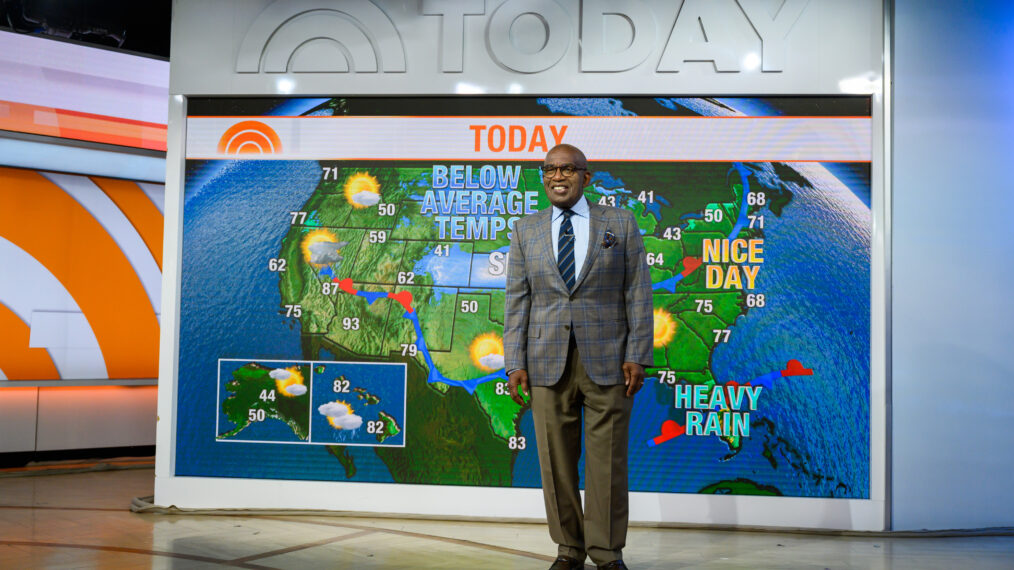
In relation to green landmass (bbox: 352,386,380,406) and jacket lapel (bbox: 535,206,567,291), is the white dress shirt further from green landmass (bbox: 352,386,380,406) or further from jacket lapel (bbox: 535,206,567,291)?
green landmass (bbox: 352,386,380,406)

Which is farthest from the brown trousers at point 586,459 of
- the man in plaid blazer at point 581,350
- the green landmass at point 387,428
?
the green landmass at point 387,428

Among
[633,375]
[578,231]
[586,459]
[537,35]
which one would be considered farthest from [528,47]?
[586,459]

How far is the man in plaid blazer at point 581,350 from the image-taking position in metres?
3.34

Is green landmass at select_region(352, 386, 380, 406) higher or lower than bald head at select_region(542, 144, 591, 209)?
lower

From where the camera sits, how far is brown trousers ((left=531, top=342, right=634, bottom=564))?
3332 millimetres

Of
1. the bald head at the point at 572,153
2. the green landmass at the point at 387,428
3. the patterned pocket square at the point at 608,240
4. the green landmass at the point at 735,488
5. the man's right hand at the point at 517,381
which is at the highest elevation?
the bald head at the point at 572,153

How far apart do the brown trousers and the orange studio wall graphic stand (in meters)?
4.50

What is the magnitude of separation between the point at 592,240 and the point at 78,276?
15.5 feet

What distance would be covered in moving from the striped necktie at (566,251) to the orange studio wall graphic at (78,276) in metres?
4.56

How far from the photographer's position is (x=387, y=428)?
A: 4.68 m

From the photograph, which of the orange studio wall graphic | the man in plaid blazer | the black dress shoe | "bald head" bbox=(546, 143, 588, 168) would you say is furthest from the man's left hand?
the orange studio wall graphic

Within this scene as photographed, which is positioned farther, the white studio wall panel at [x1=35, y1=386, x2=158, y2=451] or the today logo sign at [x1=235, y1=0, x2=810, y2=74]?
the white studio wall panel at [x1=35, y1=386, x2=158, y2=451]

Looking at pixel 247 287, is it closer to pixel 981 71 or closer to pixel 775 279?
pixel 775 279

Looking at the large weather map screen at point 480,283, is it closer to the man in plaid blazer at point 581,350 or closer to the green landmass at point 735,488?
the green landmass at point 735,488
